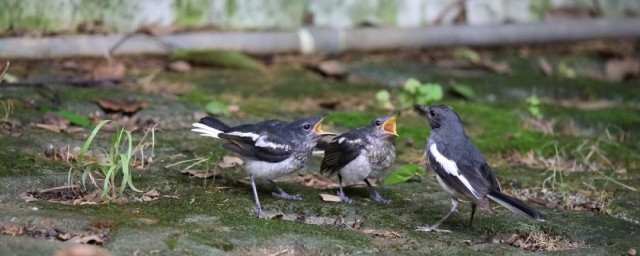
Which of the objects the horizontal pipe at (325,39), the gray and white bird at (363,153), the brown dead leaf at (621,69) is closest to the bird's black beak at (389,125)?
the gray and white bird at (363,153)

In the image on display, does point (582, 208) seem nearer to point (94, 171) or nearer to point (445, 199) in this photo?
point (445, 199)

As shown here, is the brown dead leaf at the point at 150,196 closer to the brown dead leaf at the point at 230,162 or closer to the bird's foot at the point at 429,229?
the brown dead leaf at the point at 230,162

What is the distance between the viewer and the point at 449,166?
541 centimetres

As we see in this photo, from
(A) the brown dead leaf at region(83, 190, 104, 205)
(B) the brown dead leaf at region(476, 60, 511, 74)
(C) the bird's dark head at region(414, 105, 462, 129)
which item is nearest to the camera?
(A) the brown dead leaf at region(83, 190, 104, 205)

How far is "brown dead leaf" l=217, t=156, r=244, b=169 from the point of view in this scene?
616 centimetres

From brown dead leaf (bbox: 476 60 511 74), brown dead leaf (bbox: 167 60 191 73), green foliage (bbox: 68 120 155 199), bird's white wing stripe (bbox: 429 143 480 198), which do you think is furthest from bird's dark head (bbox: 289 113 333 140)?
brown dead leaf (bbox: 476 60 511 74)

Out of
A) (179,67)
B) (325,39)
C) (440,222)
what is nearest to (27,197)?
(440,222)

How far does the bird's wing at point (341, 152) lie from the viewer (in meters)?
5.91

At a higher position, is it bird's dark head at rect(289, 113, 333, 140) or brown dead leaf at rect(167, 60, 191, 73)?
bird's dark head at rect(289, 113, 333, 140)

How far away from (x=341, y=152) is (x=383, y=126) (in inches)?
12.1

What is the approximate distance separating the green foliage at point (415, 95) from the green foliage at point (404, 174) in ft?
5.64

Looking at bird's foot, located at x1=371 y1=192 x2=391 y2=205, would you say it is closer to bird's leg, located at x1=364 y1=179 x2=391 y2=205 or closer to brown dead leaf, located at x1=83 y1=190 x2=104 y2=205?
bird's leg, located at x1=364 y1=179 x2=391 y2=205

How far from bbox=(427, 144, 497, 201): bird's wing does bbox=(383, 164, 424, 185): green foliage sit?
0.51 meters

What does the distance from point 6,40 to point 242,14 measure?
2.27 m
